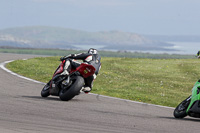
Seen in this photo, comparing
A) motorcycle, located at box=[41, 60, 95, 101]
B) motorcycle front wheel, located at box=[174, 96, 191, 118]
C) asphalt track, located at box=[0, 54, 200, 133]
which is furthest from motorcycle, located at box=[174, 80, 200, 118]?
motorcycle, located at box=[41, 60, 95, 101]

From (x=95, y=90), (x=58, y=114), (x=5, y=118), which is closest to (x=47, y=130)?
(x=5, y=118)

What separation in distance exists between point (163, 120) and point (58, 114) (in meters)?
2.26

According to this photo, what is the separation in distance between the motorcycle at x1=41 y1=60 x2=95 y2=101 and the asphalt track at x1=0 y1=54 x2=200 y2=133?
0.24 metres

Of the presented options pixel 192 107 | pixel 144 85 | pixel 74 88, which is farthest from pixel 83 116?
pixel 144 85

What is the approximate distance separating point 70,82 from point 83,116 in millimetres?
2466

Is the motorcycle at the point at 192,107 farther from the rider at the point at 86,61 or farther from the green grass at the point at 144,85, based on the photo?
the green grass at the point at 144,85

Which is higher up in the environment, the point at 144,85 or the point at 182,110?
the point at 182,110

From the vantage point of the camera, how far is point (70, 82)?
1134 centimetres

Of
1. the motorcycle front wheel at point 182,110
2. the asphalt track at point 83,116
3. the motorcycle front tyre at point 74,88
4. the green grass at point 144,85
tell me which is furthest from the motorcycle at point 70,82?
the green grass at point 144,85

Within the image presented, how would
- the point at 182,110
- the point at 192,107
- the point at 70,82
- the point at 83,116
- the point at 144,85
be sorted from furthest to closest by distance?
the point at 144,85
the point at 70,82
the point at 182,110
the point at 192,107
the point at 83,116

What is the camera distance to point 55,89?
1169cm

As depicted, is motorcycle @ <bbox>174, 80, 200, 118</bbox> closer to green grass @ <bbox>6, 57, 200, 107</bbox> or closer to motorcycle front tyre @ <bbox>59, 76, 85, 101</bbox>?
motorcycle front tyre @ <bbox>59, 76, 85, 101</bbox>

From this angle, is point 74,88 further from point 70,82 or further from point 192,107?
point 192,107

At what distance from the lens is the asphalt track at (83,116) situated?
295 inches
